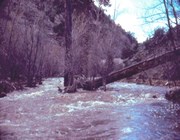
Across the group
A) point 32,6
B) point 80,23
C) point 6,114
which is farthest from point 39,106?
point 32,6

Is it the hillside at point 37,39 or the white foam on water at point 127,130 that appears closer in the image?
the white foam on water at point 127,130

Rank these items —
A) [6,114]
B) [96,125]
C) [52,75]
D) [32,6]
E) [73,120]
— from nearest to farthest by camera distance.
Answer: [96,125] < [73,120] < [6,114] < [32,6] < [52,75]

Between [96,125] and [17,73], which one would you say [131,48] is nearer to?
[17,73]

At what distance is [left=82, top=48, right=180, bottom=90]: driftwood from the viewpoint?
15.0 metres

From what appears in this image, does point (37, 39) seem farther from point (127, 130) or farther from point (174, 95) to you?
point (127, 130)

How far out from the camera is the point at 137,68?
17531mm

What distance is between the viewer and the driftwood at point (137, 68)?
14995mm

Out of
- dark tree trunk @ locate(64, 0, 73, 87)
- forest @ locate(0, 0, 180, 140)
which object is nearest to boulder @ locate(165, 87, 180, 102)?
forest @ locate(0, 0, 180, 140)

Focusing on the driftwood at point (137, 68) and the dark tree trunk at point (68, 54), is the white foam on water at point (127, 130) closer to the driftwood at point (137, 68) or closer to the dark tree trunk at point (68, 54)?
the driftwood at point (137, 68)

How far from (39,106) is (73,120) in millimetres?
3866

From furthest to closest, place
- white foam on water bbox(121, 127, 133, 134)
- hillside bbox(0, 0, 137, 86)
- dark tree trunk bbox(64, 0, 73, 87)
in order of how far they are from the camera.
Answer: hillside bbox(0, 0, 137, 86) < dark tree trunk bbox(64, 0, 73, 87) < white foam on water bbox(121, 127, 133, 134)

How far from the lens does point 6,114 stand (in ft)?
36.6

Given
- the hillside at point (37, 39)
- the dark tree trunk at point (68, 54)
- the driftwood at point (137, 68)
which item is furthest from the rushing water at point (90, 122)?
the hillside at point (37, 39)

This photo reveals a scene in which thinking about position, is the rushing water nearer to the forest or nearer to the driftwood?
the forest
